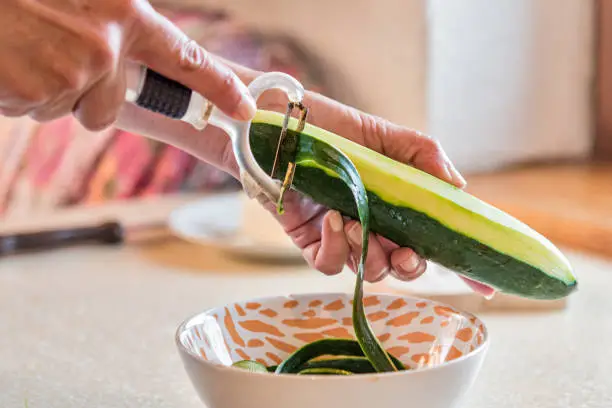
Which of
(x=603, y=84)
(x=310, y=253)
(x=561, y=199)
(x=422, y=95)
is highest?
(x=603, y=84)

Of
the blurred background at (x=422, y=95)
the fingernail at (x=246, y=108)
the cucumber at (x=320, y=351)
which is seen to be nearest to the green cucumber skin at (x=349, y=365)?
the cucumber at (x=320, y=351)

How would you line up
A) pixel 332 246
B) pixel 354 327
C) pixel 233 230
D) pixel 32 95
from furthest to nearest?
1. pixel 233 230
2. pixel 332 246
3. pixel 354 327
4. pixel 32 95

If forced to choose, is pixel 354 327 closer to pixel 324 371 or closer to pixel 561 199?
pixel 324 371

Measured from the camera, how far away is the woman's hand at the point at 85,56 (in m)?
0.47

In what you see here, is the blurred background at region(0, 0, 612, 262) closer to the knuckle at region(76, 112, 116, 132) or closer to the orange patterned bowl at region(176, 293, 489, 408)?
the orange patterned bowl at region(176, 293, 489, 408)

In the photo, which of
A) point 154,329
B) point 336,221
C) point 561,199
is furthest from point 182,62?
point 561,199

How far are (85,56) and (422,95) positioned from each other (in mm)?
1544

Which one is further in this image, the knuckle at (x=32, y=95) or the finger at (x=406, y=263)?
the finger at (x=406, y=263)

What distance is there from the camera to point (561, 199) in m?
1.69

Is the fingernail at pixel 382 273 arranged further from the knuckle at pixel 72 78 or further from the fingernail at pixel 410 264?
the knuckle at pixel 72 78

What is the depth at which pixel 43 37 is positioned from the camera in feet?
1.56

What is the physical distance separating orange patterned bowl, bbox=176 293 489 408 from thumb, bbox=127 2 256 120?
0.17 meters

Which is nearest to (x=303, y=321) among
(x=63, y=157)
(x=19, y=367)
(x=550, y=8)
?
(x=19, y=367)

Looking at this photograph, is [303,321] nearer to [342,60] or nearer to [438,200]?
[438,200]
